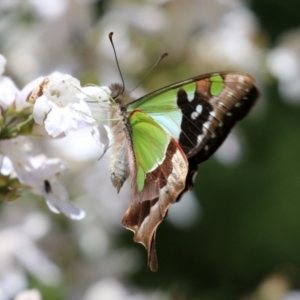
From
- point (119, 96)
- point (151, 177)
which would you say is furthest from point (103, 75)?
point (151, 177)

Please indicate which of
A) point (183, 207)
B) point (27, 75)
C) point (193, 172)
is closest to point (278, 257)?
point (183, 207)

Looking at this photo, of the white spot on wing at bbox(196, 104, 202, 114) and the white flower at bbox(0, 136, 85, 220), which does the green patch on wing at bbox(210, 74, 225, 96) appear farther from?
the white flower at bbox(0, 136, 85, 220)

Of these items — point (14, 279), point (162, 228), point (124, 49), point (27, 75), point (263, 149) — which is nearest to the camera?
point (14, 279)

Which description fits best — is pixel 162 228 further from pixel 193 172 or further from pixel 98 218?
pixel 193 172

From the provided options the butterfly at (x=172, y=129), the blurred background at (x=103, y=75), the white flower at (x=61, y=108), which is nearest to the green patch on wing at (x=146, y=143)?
the butterfly at (x=172, y=129)

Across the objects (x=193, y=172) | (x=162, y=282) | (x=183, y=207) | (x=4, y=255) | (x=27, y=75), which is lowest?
(x=162, y=282)

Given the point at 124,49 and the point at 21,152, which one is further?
the point at 124,49

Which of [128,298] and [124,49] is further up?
[124,49]

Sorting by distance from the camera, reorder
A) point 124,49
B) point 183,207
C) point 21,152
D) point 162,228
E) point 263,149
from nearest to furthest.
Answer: point 21,152, point 124,49, point 183,207, point 162,228, point 263,149
